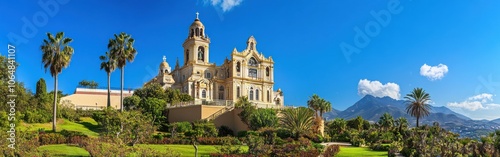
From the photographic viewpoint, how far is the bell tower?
67062 millimetres

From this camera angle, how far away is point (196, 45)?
2650 inches

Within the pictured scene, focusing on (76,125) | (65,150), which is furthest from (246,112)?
(65,150)

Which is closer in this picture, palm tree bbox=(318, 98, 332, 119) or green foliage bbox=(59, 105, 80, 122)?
green foliage bbox=(59, 105, 80, 122)

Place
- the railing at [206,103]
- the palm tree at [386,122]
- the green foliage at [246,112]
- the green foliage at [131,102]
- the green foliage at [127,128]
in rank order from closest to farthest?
the green foliage at [127,128]
the green foliage at [246,112]
the railing at [206,103]
the green foliage at [131,102]
the palm tree at [386,122]

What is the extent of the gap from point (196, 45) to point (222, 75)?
20.6ft

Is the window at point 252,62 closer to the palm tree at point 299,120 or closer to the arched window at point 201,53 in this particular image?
the arched window at point 201,53

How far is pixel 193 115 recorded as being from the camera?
1774 inches

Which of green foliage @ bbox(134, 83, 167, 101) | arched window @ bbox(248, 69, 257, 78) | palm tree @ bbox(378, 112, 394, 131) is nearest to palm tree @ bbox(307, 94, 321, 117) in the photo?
palm tree @ bbox(378, 112, 394, 131)

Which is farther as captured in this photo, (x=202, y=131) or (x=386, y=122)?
(x=386, y=122)

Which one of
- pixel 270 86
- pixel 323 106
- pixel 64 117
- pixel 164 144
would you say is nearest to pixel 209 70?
pixel 270 86

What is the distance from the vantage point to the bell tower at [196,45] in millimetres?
67062

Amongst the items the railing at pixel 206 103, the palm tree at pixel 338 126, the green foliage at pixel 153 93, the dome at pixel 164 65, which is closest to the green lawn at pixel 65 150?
the railing at pixel 206 103

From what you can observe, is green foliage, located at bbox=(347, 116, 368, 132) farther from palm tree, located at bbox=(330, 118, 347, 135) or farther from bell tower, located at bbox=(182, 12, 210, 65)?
bell tower, located at bbox=(182, 12, 210, 65)

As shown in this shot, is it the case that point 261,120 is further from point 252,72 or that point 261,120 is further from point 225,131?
point 252,72
